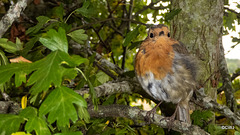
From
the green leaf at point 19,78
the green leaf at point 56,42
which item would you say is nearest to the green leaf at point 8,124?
the green leaf at point 19,78

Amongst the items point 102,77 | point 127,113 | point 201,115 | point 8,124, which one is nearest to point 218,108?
point 201,115

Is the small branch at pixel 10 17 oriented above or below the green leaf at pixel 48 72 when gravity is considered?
above

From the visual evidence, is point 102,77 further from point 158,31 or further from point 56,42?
point 56,42

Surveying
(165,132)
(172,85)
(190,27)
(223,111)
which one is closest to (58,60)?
(172,85)

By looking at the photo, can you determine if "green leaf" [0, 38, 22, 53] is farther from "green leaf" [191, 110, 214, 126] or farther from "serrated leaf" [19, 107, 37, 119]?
"green leaf" [191, 110, 214, 126]

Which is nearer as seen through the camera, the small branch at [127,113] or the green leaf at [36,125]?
the green leaf at [36,125]

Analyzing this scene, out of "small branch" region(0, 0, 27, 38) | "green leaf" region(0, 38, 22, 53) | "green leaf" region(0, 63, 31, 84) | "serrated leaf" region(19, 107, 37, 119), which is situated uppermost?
"small branch" region(0, 0, 27, 38)

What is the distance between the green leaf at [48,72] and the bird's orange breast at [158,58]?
809mm

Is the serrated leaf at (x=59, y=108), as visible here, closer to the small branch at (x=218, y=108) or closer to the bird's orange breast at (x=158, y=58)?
the bird's orange breast at (x=158, y=58)

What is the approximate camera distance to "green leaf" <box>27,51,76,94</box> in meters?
0.84

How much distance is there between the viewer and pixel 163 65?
5.29ft

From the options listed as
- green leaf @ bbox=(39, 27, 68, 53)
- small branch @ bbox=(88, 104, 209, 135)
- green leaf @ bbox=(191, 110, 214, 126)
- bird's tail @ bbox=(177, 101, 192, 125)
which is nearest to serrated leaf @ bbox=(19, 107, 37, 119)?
green leaf @ bbox=(39, 27, 68, 53)

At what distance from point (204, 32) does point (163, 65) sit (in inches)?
21.0

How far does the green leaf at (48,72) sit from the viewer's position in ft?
2.77
